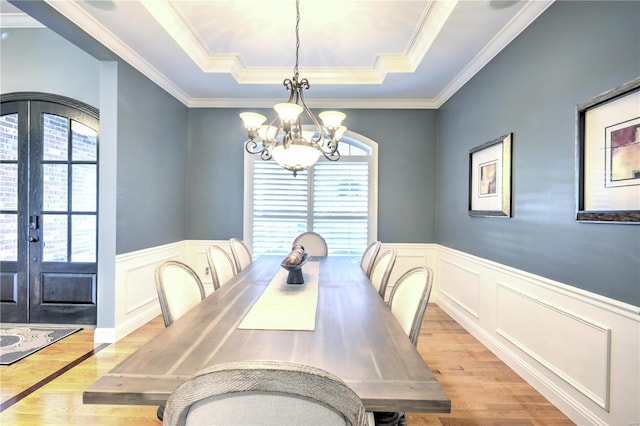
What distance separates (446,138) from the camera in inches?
155

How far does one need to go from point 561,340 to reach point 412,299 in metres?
1.19

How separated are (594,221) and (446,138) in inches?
96.6

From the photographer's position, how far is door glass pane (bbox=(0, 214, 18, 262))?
312 centimetres

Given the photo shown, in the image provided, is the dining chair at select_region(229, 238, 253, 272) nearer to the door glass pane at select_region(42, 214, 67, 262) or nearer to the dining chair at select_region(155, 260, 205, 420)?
the dining chair at select_region(155, 260, 205, 420)

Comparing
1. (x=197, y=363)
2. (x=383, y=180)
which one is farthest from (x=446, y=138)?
(x=197, y=363)

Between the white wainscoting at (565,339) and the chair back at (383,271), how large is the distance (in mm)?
1030

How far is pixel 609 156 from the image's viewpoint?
1.64m

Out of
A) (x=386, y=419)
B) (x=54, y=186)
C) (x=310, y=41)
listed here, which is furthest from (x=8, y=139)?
(x=386, y=419)

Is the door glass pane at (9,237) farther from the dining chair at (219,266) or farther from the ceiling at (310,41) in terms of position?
the dining chair at (219,266)

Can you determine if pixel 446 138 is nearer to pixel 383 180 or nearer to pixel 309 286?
pixel 383 180

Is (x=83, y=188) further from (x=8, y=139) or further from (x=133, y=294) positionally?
(x=133, y=294)

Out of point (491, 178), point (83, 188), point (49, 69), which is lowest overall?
point (83, 188)

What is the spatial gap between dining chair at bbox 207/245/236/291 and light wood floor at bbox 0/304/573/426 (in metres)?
0.90

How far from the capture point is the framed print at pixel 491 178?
2.58m
